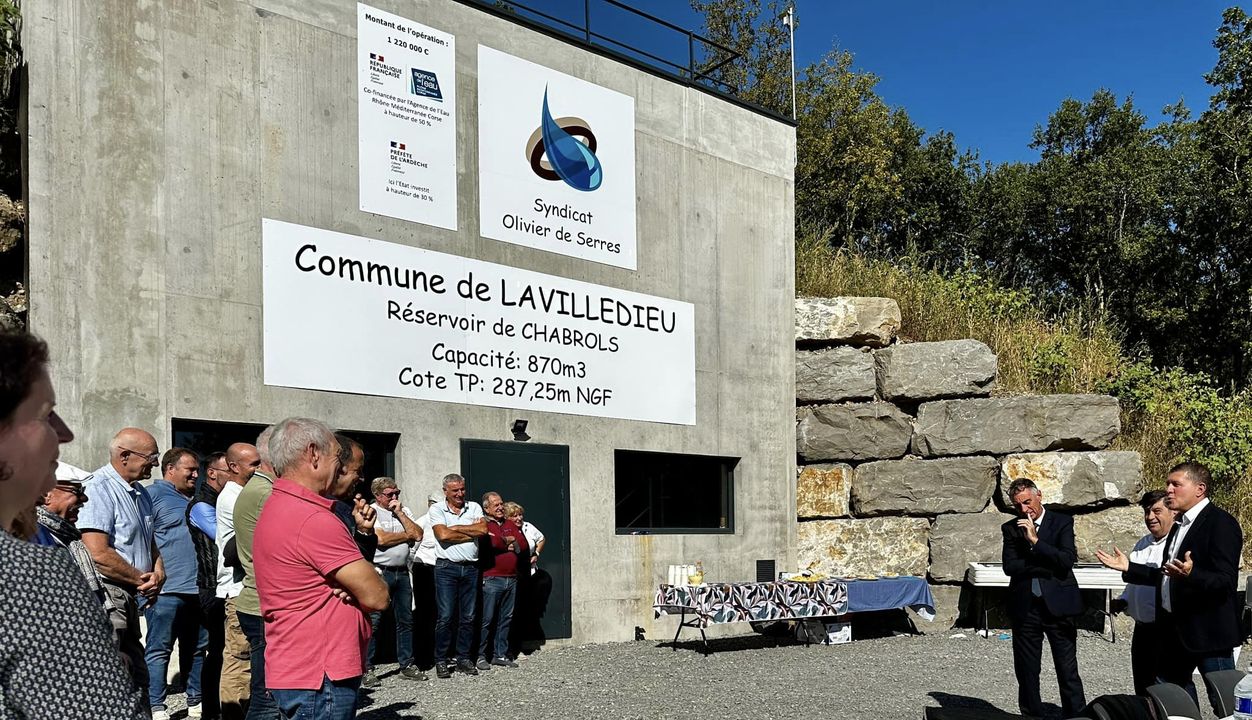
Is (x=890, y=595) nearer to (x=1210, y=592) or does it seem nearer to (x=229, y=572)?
(x=1210, y=592)

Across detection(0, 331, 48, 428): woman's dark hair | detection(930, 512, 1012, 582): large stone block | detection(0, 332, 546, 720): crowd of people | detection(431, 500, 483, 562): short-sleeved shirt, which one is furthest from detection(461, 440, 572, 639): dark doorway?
detection(0, 331, 48, 428): woman's dark hair

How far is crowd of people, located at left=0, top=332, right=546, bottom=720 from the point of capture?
6.15 feet

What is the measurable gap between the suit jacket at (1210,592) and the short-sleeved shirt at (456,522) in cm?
634

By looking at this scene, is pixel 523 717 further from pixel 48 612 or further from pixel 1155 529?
pixel 48 612

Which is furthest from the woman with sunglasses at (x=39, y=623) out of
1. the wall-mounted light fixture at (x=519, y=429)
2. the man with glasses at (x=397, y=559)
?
the wall-mounted light fixture at (x=519, y=429)

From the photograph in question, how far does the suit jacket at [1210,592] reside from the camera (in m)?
6.69

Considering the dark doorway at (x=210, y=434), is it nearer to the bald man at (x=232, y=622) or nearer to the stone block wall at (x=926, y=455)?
the bald man at (x=232, y=622)

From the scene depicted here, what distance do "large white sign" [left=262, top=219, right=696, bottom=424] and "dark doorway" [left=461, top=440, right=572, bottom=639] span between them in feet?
1.73

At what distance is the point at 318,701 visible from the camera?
4.29m

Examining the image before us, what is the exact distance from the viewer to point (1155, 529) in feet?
25.4

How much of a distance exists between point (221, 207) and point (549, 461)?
15.1 feet

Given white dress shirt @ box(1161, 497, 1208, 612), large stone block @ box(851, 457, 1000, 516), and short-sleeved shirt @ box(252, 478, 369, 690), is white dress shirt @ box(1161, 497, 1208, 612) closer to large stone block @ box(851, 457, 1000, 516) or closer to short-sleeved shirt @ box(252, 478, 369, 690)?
short-sleeved shirt @ box(252, 478, 369, 690)

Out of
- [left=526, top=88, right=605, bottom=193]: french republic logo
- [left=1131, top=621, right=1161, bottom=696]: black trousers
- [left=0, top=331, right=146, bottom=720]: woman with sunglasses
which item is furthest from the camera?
[left=526, top=88, right=605, bottom=193]: french republic logo

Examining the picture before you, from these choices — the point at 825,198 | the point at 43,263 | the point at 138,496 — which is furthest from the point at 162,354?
the point at 825,198
